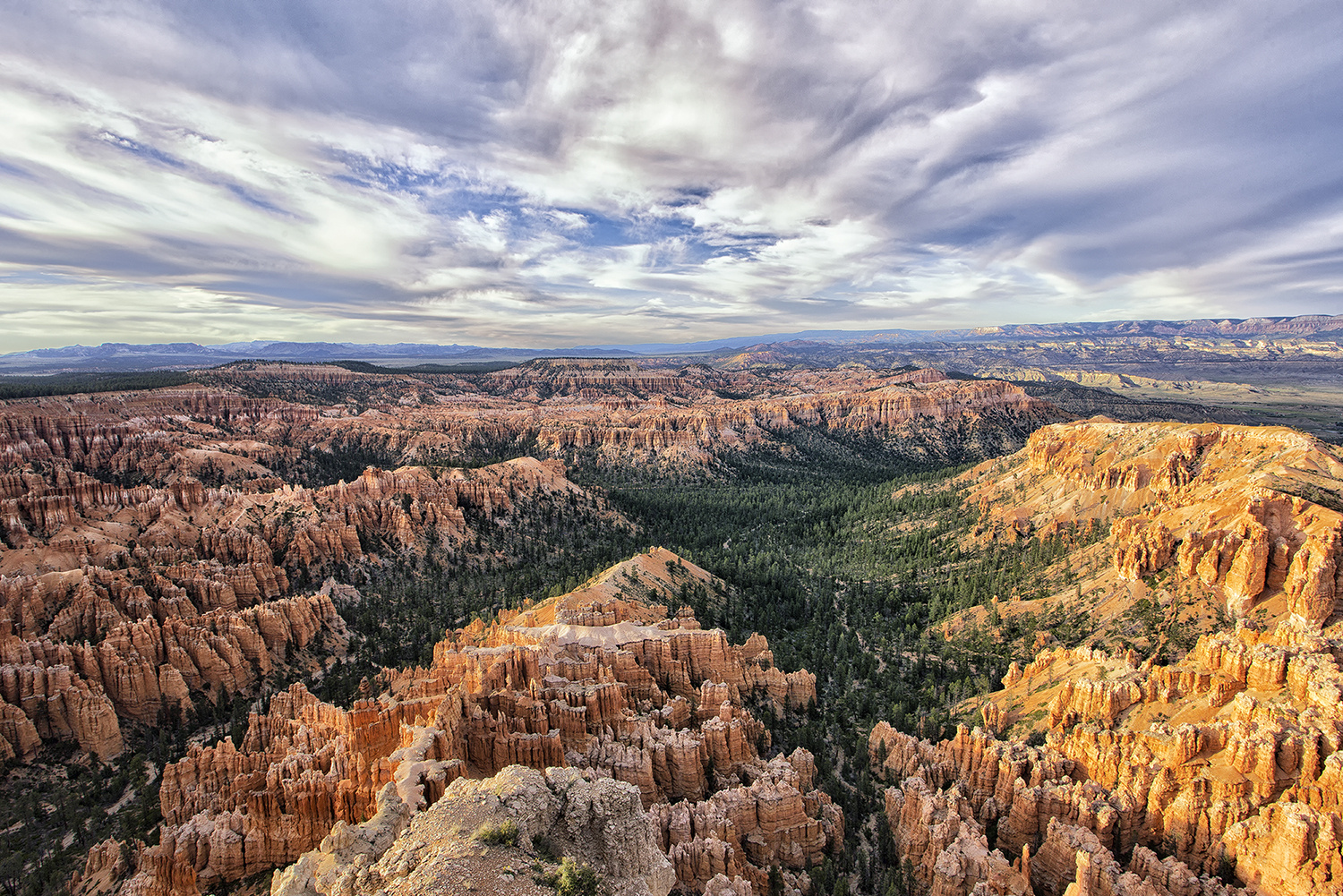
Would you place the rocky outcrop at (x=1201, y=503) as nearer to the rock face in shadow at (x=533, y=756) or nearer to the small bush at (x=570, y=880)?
the rock face in shadow at (x=533, y=756)

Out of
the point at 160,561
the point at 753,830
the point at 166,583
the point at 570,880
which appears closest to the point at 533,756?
the point at 753,830

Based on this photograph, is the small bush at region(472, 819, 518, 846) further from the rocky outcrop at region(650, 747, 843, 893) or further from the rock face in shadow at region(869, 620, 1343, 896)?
the rock face in shadow at region(869, 620, 1343, 896)

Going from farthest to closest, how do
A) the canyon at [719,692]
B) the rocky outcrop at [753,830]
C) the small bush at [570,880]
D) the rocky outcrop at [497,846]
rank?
the rocky outcrop at [753,830], the canyon at [719,692], the rocky outcrop at [497,846], the small bush at [570,880]

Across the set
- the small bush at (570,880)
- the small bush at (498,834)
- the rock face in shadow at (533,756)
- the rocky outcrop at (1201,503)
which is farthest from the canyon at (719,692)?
the small bush at (570,880)

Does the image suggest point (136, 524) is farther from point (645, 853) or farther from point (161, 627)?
point (645, 853)

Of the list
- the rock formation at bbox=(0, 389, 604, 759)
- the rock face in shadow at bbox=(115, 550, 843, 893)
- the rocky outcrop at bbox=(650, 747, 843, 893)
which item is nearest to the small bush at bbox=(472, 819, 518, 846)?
the rock face in shadow at bbox=(115, 550, 843, 893)

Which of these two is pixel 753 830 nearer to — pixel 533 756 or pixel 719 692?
pixel 719 692
